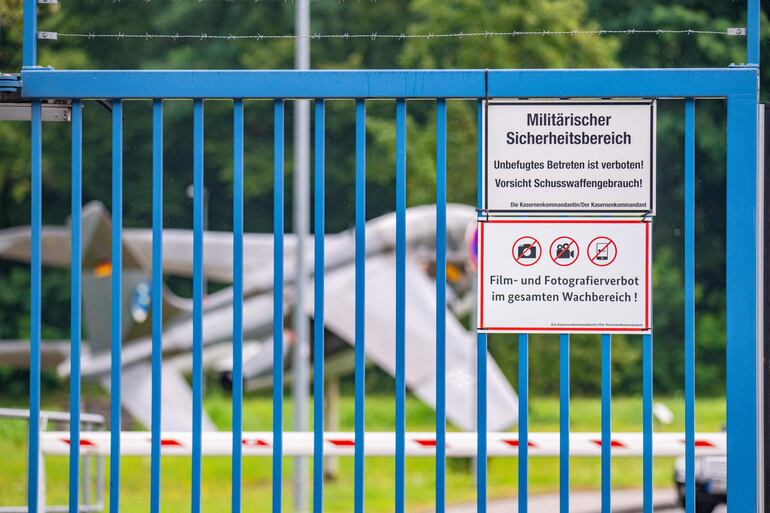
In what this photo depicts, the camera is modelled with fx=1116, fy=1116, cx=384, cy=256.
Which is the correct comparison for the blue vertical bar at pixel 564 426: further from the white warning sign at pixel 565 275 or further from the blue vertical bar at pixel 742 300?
the blue vertical bar at pixel 742 300

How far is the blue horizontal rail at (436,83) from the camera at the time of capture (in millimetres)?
4180

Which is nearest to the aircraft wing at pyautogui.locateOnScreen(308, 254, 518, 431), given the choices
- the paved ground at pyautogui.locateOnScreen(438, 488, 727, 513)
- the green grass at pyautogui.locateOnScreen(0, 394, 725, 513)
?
the green grass at pyautogui.locateOnScreen(0, 394, 725, 513)

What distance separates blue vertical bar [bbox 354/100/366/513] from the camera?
165 inches

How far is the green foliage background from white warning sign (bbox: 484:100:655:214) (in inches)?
340

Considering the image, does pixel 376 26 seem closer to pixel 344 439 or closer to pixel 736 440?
pixel 344 439

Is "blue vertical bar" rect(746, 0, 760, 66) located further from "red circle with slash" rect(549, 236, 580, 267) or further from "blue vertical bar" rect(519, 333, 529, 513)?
"blue vertical bar" rect(519, 333, 529, 513)

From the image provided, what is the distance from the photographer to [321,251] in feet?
14.1

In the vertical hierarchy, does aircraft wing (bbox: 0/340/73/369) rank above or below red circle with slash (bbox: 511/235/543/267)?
below

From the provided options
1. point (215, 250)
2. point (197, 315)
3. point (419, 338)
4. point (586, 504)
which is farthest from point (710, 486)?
point (215, 250)

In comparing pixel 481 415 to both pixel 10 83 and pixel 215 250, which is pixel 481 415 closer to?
pixel 10 83

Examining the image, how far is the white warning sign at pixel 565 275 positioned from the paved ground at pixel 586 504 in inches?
326

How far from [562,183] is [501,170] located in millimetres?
237

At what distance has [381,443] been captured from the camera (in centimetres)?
655

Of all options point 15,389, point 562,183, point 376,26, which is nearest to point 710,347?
point 376,26
